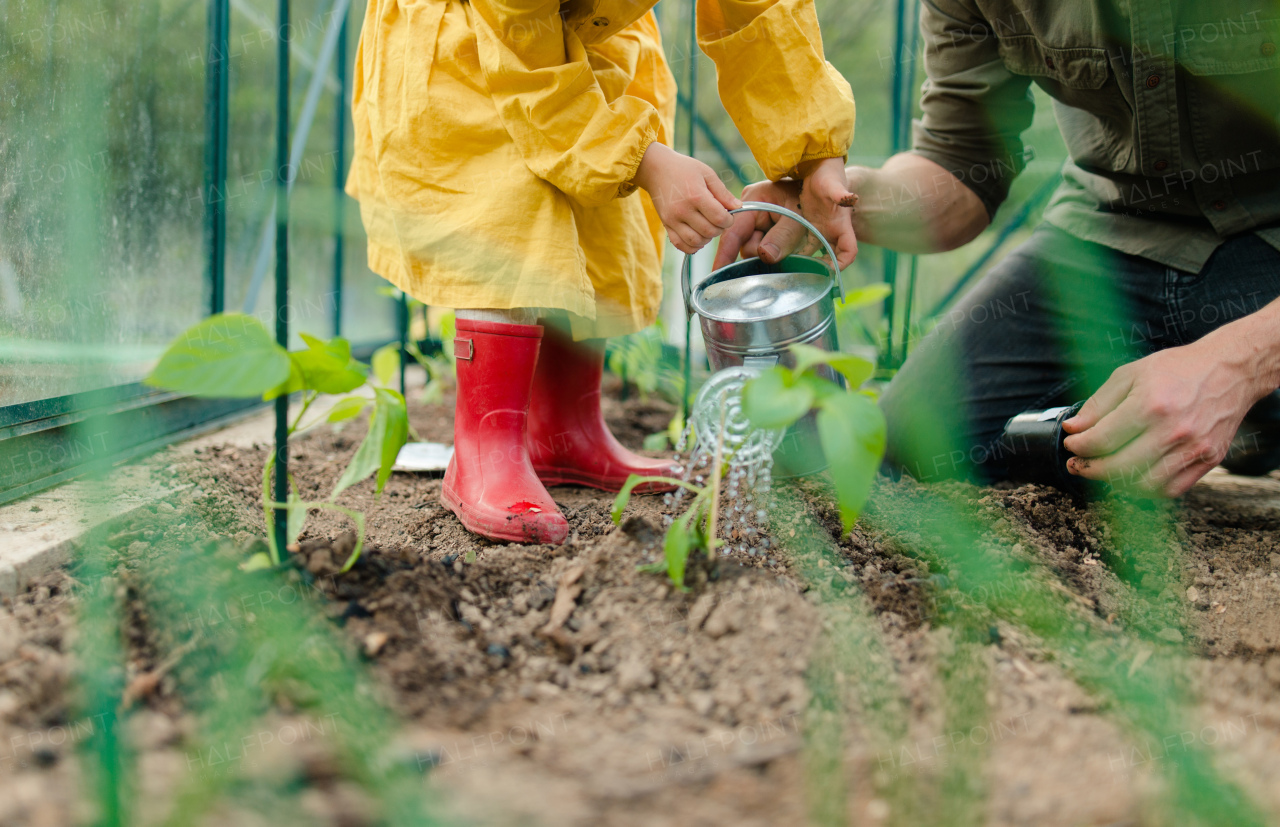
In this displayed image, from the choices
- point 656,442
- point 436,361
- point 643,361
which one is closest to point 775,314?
point 656,442

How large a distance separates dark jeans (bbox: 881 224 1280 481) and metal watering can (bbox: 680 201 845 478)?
1.24 feet

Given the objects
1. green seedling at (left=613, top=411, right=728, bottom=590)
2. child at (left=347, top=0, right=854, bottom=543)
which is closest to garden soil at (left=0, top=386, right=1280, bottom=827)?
green seedling at (left=613, top=411, right=728, bottom=590)

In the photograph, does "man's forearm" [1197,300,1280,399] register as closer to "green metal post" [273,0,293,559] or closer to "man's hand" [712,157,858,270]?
"man's hand" [712,157,858,270]

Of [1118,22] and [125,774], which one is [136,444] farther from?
[1118,22]

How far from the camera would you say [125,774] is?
0.50m

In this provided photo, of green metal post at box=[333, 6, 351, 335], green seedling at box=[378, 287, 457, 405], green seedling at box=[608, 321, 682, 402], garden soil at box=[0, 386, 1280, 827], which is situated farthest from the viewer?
green metal post at box=[333, 6, 351, 335]

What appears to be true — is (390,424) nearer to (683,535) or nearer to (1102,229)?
(683,535)

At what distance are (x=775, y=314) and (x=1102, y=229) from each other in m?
0.86

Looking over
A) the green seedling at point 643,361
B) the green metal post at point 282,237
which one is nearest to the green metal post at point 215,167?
the green seedling at point 643,361

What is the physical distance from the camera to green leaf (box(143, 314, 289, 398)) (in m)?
0.59

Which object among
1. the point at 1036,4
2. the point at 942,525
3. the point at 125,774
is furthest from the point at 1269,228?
the point at 125,774

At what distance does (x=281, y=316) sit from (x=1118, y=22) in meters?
1.30

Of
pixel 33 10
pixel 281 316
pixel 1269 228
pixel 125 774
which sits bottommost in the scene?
pixel 125 774

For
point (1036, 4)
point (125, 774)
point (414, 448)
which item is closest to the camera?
point (125, 774)
